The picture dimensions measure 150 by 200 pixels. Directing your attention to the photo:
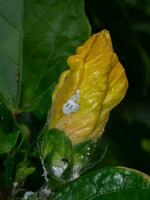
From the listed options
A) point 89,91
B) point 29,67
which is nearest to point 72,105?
point 89,91

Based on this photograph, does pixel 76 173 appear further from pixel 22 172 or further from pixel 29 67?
pixel 29 67

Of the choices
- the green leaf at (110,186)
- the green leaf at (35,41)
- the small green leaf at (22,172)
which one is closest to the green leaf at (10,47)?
the green leaf at (35,41)

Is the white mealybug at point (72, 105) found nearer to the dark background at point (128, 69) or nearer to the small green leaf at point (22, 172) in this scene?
the small green leaf at point (22, 172)

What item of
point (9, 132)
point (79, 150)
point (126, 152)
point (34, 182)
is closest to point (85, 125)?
point (79, 150)

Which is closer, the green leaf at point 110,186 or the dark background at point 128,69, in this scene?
the green leaf at point 110,186

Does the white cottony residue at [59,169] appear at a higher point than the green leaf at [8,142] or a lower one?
lower

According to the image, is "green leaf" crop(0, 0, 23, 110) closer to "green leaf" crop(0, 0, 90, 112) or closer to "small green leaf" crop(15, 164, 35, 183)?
"green leaf" crop(0, 0, 90, 112)
